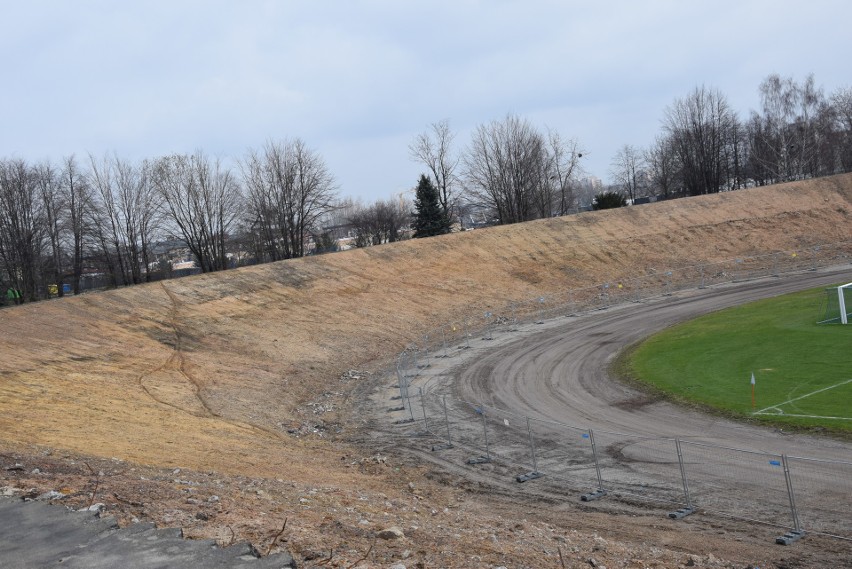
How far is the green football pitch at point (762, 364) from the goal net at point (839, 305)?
71cm

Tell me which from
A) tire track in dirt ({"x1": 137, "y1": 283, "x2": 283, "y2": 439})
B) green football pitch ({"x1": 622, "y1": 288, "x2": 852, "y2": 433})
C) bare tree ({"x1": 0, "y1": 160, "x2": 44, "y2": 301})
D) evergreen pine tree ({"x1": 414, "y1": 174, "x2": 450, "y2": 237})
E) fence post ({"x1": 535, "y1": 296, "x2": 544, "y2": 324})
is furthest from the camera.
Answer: evergreen pine tree ({"x1": 414, "y1": 174, "x2": 450, "y2": 237})

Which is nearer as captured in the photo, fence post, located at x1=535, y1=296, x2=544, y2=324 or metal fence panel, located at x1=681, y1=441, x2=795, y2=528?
→ metal fence panel, located at x1=681, y1=441, x2=795, y2=528

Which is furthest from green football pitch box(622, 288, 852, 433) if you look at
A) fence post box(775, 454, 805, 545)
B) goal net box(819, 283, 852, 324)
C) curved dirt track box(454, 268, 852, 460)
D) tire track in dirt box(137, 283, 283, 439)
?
tire track in dirt box(137, 283, 283, 439)

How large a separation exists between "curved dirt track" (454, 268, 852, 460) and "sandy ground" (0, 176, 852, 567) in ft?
18.3

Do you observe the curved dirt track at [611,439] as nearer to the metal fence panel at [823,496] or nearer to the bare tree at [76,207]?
the metal fence panel at [823,496]

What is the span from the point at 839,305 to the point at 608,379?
12.9m

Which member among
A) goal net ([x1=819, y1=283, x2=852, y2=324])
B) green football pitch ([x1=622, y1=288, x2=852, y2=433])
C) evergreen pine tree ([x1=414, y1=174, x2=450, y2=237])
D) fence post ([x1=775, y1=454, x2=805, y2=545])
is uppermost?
evergreen pine tree ([x1=414, y1=174, x2=450, y2=237])

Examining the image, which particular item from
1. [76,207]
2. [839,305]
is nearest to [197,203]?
[76,207]

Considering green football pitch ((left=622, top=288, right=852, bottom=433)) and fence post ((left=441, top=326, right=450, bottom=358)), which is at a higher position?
fence post ((left=441, top=326, right=450, bottom=358))

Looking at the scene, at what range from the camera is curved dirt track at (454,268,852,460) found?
2230 centimetres

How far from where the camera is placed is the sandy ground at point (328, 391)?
45.9 feet

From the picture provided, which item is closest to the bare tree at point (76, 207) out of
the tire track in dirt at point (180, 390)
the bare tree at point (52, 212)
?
the bare tree at point (52, 212)

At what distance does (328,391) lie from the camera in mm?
36281

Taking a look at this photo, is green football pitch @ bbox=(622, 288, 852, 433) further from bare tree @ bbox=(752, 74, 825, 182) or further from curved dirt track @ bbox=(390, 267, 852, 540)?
bare tree @ bbox=(752, 74, 825, 182)
